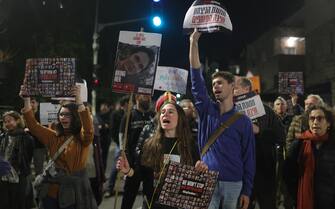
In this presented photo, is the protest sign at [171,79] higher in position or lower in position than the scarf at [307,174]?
higher

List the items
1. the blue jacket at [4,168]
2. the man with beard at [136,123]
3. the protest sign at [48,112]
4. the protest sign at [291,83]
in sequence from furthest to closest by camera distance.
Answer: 1. the protest sign at [291,83]
2. the protest sign at [48,112]
3. the man with beard at [136,123]
4. the blue jacket at [4,168]

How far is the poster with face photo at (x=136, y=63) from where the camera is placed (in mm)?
5613

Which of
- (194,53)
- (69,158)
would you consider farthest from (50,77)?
(194,53)

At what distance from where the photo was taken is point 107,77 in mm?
33531

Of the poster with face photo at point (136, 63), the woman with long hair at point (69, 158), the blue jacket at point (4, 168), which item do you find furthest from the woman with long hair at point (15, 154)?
the blue jacket at point (4, 168)

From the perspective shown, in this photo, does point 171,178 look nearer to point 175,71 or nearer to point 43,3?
point 175,71

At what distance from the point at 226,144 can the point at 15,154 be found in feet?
12.3

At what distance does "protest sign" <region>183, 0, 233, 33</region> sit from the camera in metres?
5.28

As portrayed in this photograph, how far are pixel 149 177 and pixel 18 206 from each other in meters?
3.16

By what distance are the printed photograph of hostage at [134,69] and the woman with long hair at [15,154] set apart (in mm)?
2476

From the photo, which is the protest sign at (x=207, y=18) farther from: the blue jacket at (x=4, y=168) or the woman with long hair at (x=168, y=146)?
the blue jacket at (x=4, y=168)

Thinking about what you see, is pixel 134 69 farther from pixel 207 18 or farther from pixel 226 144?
pixel 226 144

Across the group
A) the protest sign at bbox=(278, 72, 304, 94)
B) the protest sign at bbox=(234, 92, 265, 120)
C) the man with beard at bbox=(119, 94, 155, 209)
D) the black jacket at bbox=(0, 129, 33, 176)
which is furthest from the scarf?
the protest sign at bbox=(278, 72, 304, 94)

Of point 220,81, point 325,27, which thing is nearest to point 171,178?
point 220,81
